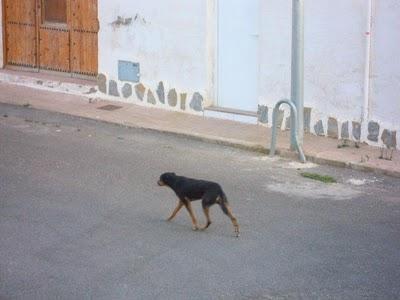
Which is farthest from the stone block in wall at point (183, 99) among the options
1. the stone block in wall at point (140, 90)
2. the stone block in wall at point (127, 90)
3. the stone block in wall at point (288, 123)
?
the stone block in wall at point (288, 123)

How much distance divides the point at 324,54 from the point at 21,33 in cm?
663

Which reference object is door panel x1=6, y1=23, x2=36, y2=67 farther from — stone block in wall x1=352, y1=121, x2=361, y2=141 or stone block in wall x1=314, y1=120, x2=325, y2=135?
stone block in wall x1=352, y1=121, x2=361, y2=141

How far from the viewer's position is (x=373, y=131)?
44.2 ft

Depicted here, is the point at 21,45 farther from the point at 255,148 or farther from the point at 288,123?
the point at 255,148

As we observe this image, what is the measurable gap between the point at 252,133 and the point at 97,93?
357cm

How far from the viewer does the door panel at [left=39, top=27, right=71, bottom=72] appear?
685 inches

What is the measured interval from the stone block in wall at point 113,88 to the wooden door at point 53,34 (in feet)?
2.01

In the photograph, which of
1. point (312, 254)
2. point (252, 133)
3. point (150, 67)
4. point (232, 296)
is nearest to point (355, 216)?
point (312, 254)

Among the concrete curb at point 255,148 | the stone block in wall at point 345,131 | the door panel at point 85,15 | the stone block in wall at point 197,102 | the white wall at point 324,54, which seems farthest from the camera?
the door panel at point 85,15

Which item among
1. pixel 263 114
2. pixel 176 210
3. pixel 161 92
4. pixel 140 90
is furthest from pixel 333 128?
pixel 176 210

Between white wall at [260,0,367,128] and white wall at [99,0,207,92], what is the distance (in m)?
1.28

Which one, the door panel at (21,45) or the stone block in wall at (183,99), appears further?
the door panel at (21,45)

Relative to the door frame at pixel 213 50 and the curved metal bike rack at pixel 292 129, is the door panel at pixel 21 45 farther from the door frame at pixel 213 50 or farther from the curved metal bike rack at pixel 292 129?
the curved metal bike rack at pixel 292 129

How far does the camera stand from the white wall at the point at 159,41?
49.9 feet
